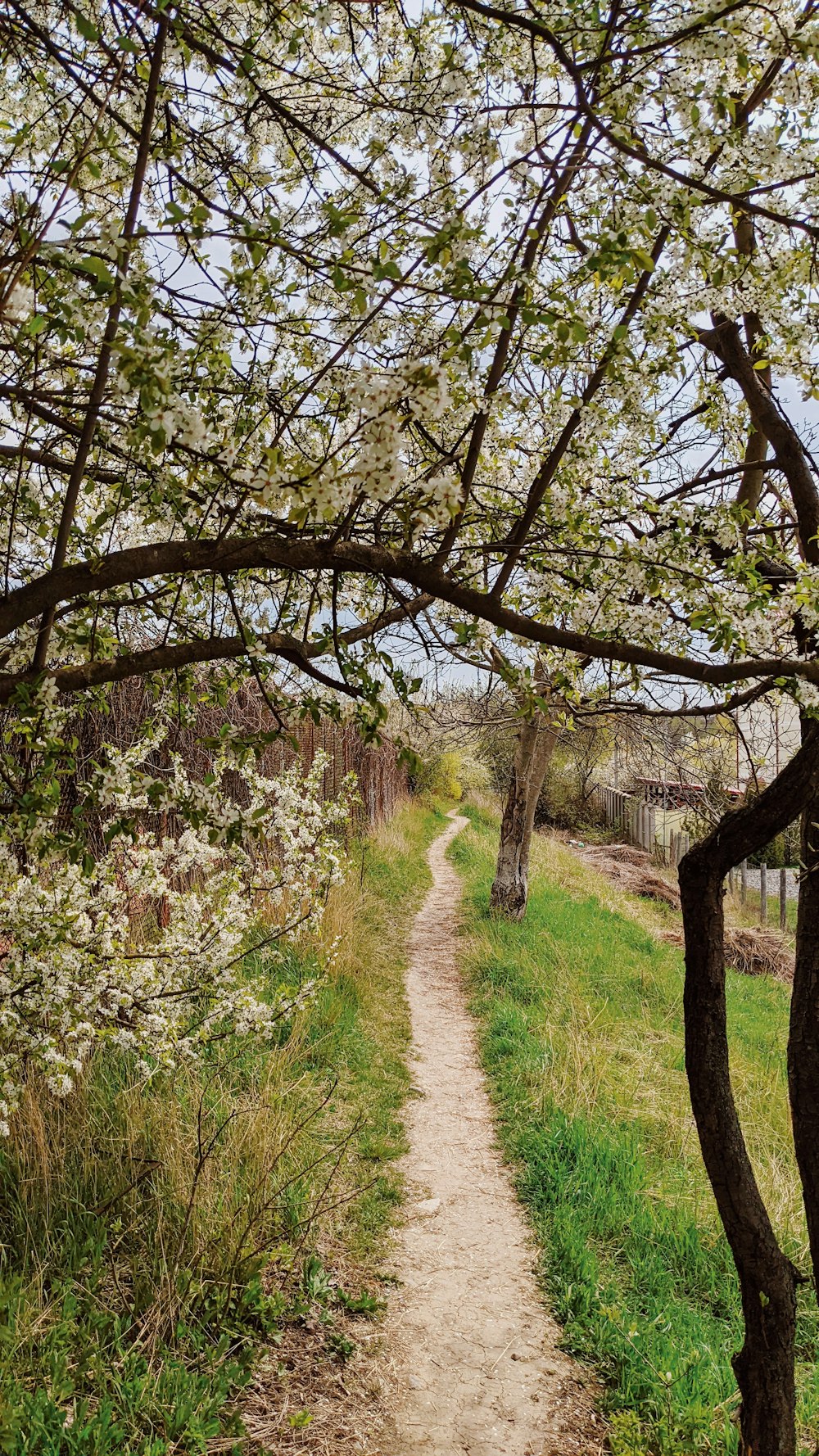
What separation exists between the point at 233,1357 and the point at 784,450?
12.0ft

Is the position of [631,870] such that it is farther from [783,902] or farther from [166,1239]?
[166,1239]

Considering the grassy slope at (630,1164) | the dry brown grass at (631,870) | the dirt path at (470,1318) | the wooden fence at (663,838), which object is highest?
the wooden fence at (663,838)

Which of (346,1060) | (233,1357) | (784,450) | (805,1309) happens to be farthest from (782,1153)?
(784,450)

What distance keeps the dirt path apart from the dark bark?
107cm

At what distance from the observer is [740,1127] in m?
2.88

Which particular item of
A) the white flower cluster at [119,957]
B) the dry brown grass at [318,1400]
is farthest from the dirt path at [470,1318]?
the white flower cluster at [119,957]

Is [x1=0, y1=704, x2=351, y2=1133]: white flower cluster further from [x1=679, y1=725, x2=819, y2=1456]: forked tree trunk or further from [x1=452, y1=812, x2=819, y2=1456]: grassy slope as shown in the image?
[x1=452, y1=812, x2=819, y2=1456]: grassy slope

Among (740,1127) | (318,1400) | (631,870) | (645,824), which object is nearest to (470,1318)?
(318,1400)

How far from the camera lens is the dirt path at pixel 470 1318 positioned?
2910 millimetres

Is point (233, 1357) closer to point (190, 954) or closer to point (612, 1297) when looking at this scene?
point (190, 954)

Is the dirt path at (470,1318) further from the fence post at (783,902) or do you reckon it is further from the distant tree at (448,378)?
the fence post at (783,902)

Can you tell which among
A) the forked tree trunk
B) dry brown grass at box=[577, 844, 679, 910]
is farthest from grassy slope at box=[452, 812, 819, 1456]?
dry brown grass at box=[577, 844, 679, 910]

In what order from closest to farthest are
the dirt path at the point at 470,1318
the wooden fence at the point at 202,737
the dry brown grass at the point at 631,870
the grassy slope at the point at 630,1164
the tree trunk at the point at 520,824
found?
1. the dirt path at the point at 470,1318
2. the grassy slope at the point at 630,1164
3. the wooden fence at the point at 202,737
4. the tree trunk at the point at 520,824
5. the dry brown grass at the point at 631,870

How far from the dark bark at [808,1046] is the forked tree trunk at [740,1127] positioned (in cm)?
2
